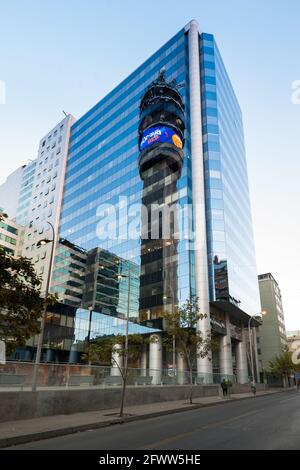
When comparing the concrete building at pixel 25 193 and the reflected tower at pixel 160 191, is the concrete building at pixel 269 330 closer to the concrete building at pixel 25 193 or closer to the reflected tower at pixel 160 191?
the reflected tower at pixel 160 191

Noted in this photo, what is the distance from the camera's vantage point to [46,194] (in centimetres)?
9519

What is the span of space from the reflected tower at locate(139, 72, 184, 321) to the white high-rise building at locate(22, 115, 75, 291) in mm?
35020

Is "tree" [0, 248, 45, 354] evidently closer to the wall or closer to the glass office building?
the wall

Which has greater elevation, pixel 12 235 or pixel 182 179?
pixel 12 235

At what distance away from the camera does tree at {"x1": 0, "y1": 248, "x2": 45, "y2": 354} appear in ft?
38.9

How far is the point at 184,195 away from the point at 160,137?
1192 centimetres

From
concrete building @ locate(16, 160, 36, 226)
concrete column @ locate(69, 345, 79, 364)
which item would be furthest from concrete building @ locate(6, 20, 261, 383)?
concrete building @ locate(16, 160, 36, 226)

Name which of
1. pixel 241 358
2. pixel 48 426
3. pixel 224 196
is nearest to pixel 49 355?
pixel 241 358

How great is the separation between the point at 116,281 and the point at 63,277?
750 inches

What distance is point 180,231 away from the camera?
5484cm

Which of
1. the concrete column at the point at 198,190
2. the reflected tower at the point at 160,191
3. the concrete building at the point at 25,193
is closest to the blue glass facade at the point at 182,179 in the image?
the concrete column at the point at 198,190

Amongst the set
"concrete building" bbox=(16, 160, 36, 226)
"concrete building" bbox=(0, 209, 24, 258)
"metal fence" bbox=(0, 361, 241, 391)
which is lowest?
"metal fence" bbox=(0, 361, 241, 391)

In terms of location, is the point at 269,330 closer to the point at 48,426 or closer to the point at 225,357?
the point at 225,357
